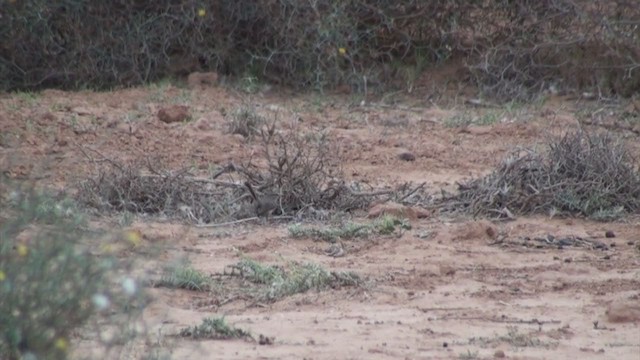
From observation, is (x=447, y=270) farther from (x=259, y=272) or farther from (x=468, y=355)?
(x=468, y=355)

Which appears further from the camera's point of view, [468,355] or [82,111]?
[82,111]

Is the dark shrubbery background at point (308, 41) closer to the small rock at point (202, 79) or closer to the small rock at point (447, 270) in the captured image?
the small rock at point (202, 79)

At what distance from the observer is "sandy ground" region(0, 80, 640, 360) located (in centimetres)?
529

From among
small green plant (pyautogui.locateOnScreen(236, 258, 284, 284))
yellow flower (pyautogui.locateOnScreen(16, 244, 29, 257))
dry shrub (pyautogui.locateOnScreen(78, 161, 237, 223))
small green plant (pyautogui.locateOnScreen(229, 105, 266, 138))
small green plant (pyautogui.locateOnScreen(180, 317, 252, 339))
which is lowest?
small green plant (pyautogui.locateOnScreen(229, 105, 266, 138))

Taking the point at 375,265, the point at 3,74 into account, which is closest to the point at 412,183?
the point at 375,265

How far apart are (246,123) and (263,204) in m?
2.09

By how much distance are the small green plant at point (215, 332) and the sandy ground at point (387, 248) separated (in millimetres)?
69

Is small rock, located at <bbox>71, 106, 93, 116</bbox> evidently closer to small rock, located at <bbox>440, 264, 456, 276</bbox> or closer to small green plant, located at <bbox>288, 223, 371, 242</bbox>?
small green plant, located at <bbox>288, 223, 371, 242</bbox>

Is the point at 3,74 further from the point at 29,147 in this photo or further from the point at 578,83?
the point at 578,83

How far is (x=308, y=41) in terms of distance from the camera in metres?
11.4

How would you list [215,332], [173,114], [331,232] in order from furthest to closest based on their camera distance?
[173,114], [331,232], [215,332]

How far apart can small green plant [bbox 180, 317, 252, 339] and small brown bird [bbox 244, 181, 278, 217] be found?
2344mm

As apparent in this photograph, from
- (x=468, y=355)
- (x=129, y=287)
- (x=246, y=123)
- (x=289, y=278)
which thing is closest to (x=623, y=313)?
(x=468, y=355)

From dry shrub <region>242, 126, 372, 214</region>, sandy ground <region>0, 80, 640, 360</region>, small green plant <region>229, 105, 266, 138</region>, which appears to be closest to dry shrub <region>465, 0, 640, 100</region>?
sandy ground <region>0, 80, 640, 360</region>
